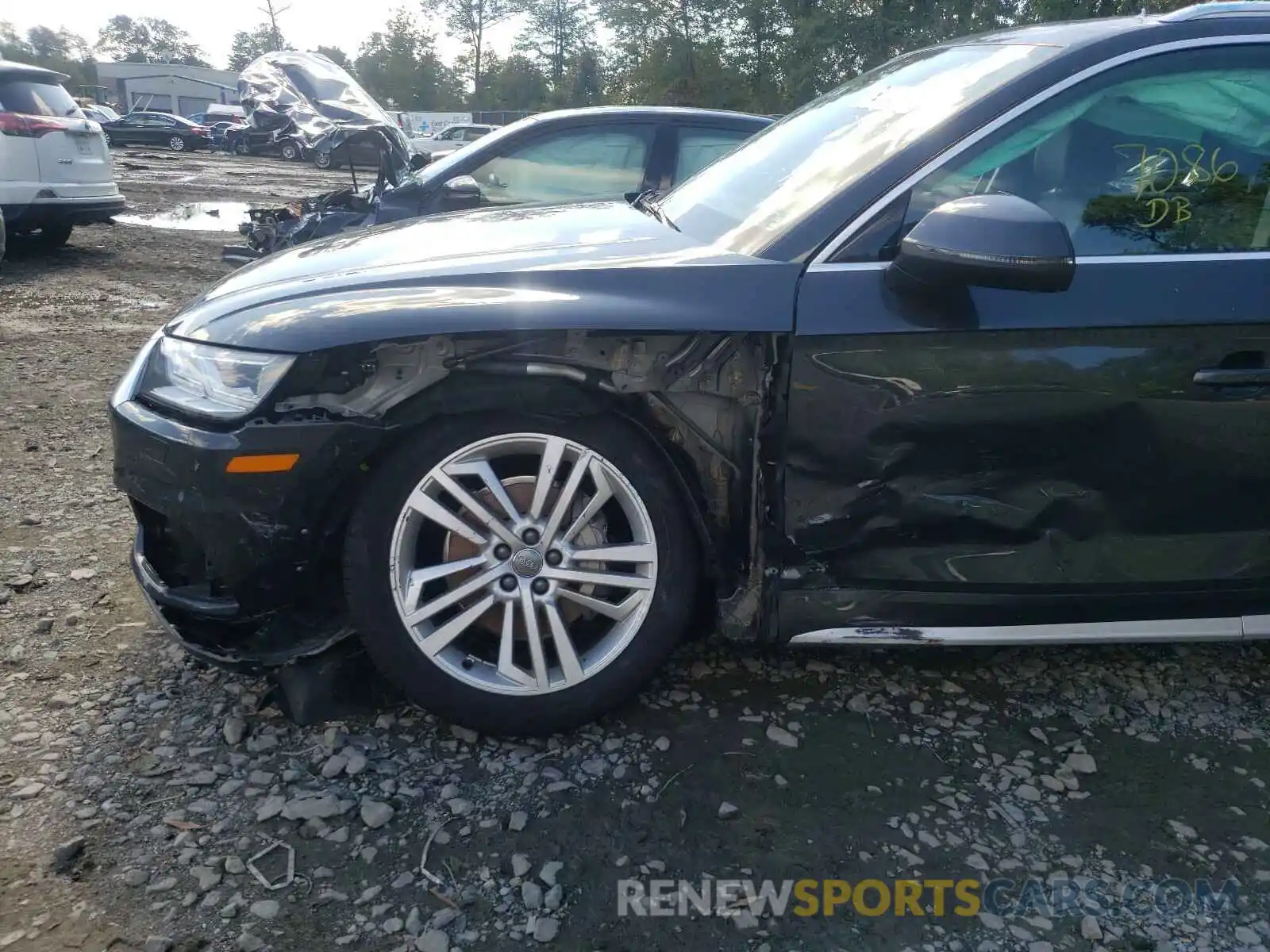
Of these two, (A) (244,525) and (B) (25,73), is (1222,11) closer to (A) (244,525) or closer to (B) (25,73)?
(A) (244,525)

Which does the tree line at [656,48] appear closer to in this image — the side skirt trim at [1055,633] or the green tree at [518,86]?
the green tree at [518,86]

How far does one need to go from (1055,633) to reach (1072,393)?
61 centimetres

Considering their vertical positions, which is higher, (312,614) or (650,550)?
(650,550)

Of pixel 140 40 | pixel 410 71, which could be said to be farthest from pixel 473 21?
pixel 140 40

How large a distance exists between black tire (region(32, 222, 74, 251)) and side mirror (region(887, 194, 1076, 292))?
1006 cm

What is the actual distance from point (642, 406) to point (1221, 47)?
1.60 meters

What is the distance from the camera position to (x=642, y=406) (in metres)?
2.32

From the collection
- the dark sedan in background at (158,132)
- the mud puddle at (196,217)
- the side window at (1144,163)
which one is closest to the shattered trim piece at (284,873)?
the side window at (1144,163)

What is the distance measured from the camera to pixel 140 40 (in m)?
83.8

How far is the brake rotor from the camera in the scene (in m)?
2.32

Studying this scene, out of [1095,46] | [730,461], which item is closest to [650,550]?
[730,461]

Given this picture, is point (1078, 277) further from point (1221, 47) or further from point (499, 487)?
point (499, 487)

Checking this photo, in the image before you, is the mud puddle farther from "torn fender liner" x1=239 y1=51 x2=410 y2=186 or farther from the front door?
the front door

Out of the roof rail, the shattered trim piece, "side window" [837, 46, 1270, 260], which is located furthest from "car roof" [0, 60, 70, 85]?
the roof rail
